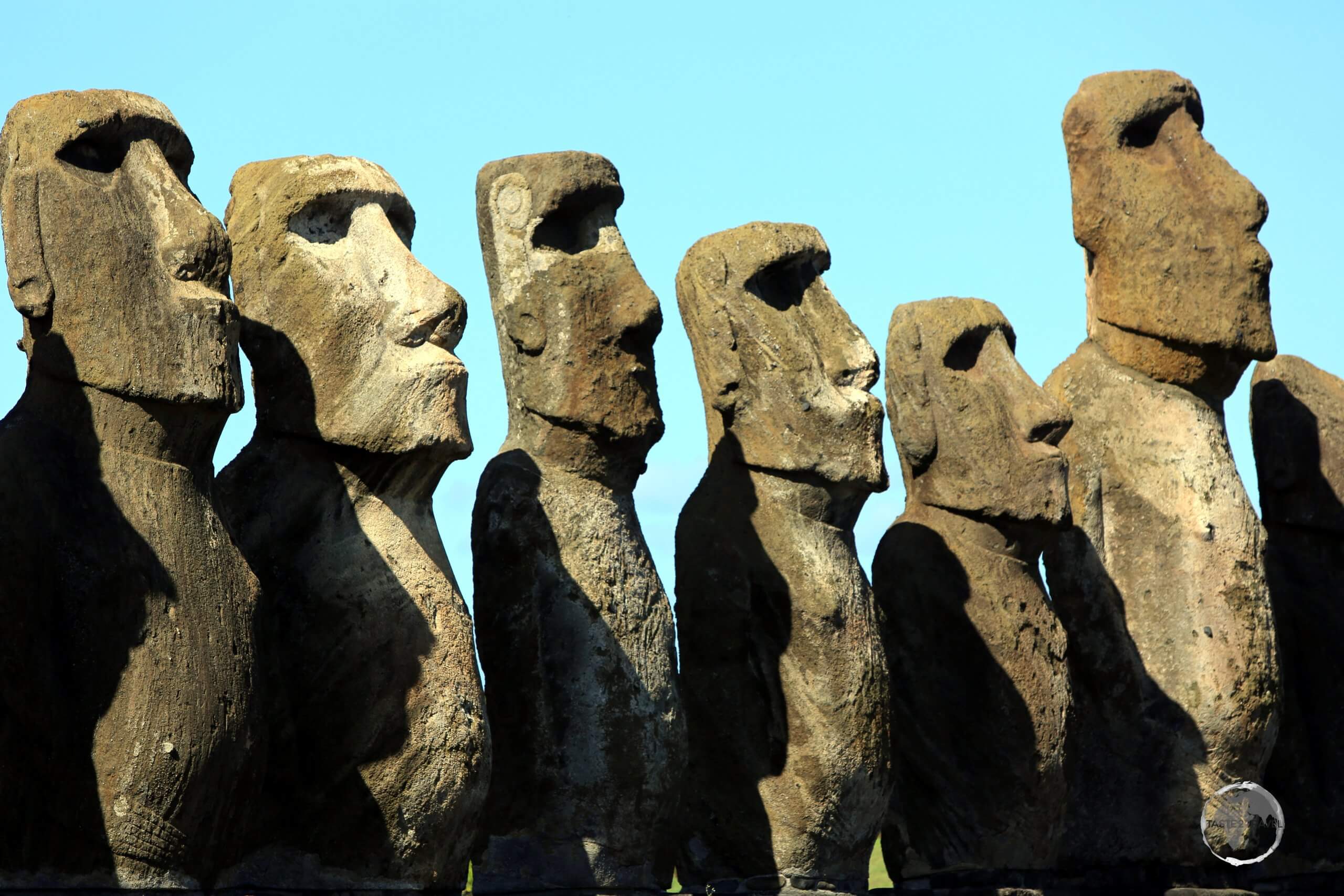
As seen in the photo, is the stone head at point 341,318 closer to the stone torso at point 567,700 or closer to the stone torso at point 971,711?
the stone torso at point 567,700

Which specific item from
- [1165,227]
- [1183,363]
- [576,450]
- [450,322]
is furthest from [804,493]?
[1165,227]

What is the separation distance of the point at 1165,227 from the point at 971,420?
5.62ft

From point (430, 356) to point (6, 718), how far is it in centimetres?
207

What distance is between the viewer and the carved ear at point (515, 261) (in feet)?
32.4

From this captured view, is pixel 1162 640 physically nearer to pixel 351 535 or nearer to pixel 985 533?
pixel 985 533

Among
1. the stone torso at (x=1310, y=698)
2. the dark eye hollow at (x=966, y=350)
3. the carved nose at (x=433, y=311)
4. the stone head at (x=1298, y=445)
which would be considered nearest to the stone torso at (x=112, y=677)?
the carved nose at (x=433, y=311)

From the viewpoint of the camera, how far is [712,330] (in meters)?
10.6

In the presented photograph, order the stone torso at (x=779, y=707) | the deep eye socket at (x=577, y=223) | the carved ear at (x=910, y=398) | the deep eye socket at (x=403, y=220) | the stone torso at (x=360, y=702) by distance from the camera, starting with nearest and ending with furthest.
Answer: the stone torso at (x=360, y=702) → the deep eye socket at (x=403, y=220) → the deep eye socket at (x=577, y=223) → the stone torso at (x=779, y=707) → the carved ear at (x=910, y=398)

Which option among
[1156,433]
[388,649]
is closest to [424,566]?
[388,649]

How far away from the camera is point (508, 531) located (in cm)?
962

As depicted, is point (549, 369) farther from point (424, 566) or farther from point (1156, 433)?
point (1156, 433)

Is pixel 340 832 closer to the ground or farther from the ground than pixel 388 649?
closer to the ground

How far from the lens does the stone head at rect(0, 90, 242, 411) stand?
7926 millimetres

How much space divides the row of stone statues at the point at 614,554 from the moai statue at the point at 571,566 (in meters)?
0.02
